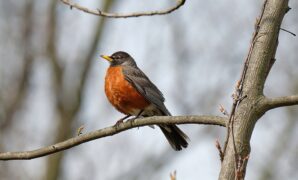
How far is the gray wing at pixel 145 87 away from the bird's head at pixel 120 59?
0.38 m

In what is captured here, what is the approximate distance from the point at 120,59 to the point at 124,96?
49.9 inches

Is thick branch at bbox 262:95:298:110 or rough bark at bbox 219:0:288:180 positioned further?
thick branch at bbox 262:95:298:110

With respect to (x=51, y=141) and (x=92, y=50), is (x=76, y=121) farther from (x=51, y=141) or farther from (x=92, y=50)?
(x=92, y=50)

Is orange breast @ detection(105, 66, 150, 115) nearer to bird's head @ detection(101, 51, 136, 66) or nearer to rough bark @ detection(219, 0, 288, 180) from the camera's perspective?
bird's head @ detection(101, 51, 136, 66)

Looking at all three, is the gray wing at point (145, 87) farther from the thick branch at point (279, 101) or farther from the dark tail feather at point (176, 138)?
the thick branch at point (279, 101)

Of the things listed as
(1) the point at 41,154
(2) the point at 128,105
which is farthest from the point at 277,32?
(2) the point at 128,105

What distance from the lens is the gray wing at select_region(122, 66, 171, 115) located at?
616 centimetres

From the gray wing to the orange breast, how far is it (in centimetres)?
6

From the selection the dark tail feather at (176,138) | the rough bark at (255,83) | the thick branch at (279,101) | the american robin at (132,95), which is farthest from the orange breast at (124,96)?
the thick branch at (279,101)

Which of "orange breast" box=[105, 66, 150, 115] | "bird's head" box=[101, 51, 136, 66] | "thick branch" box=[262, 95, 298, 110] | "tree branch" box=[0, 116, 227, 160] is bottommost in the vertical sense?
"tree branch" box=[0, 116, 227, 160]

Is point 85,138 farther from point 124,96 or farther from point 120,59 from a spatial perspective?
point 120,59

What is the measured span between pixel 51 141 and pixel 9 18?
301 centimetres

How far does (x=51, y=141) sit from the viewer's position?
13008mm

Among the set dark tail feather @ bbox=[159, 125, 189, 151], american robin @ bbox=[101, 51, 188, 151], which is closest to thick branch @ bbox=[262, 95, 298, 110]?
dark tail feather @ bbox=[159, 125, 189, 151]
